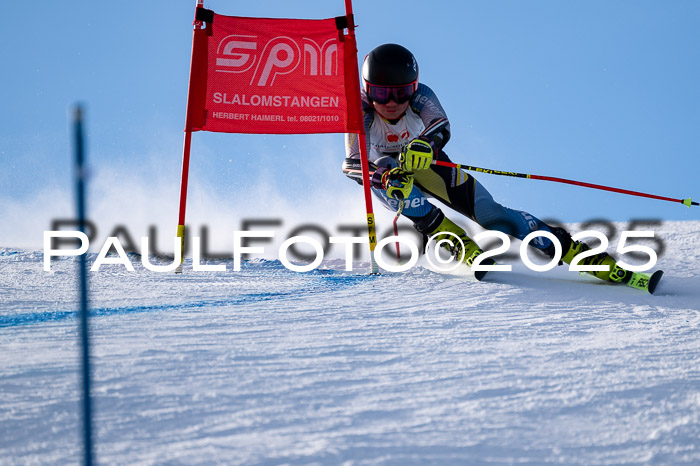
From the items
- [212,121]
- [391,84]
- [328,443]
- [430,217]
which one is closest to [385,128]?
[391,84]

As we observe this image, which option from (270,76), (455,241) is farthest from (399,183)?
(270,76)

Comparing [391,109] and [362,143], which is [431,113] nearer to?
[391,109]

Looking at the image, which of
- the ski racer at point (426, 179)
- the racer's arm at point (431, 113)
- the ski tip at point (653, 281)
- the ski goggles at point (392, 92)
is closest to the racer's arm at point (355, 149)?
the ski racer at point (426, 179)

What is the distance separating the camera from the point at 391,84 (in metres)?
3.90

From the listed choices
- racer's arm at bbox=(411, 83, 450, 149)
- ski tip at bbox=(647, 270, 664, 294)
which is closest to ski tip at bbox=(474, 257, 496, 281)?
racer's arm at bbox=(411, 83, 450, 149)

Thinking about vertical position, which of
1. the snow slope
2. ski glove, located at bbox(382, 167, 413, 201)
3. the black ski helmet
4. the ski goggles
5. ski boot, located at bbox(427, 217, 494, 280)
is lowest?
the snow slope

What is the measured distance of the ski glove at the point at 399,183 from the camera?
12.2ft

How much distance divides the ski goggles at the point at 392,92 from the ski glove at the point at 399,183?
516 mm

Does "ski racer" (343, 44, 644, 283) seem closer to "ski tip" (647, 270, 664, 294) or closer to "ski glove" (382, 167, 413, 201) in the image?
"ski glove" (382, 167, 413, 201)

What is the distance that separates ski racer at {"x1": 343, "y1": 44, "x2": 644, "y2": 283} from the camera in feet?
12.3

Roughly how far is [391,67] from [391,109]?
0.29 meters

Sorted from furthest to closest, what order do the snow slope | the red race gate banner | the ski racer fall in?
1. the red race gate banner
2. the ski racer
3. the snow slope

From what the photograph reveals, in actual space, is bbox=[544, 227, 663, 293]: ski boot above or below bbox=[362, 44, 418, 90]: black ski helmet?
below

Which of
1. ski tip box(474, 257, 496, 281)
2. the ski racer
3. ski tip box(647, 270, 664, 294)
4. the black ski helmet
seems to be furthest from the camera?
the black ski helmet
